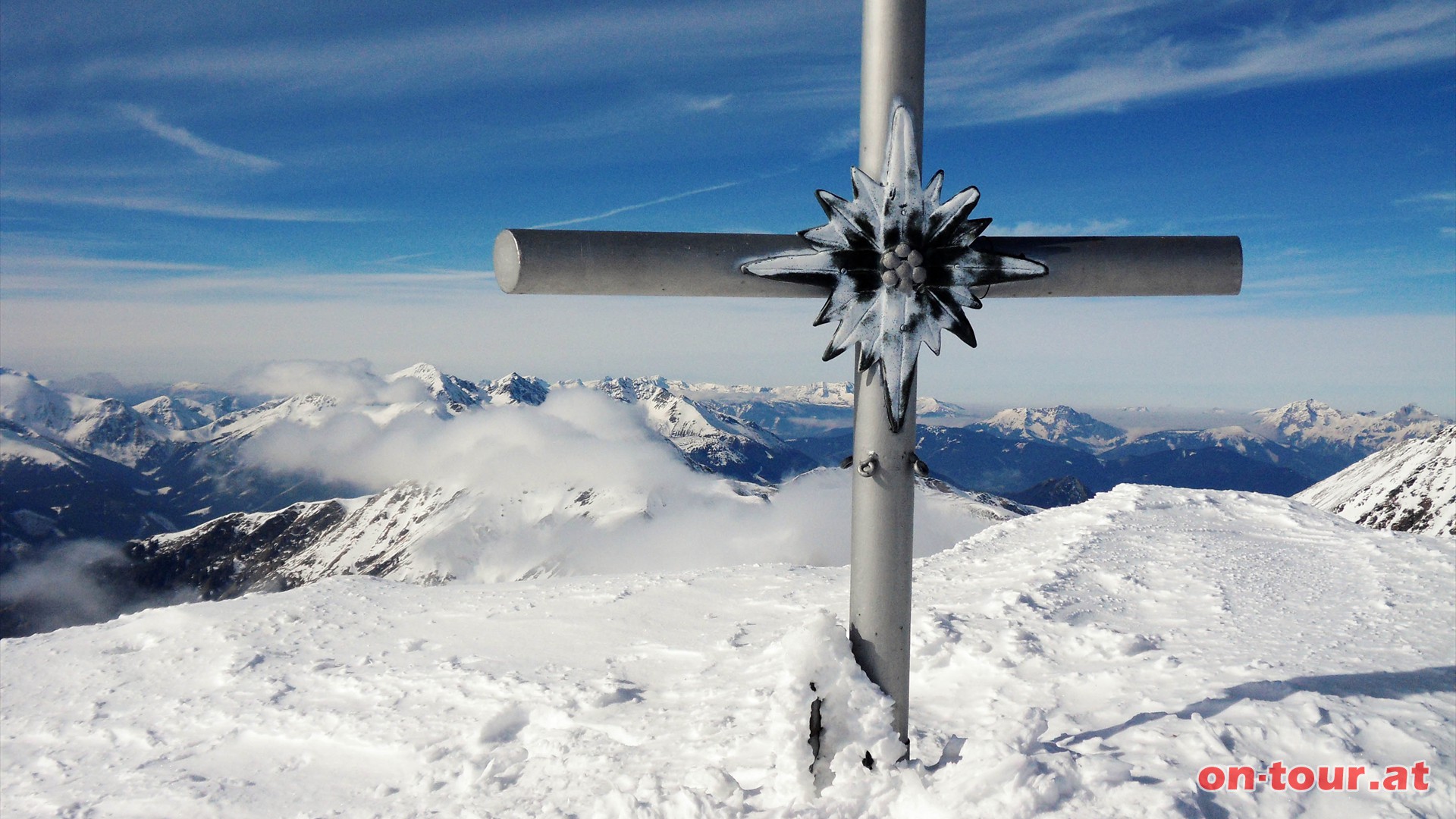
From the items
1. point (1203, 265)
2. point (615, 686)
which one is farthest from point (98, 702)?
point (1203, 265)

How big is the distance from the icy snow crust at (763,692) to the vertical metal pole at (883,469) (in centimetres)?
30

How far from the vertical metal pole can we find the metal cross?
0.01 metres

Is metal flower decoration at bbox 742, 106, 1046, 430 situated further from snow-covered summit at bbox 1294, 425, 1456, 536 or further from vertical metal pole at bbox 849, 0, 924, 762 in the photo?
snow-covered summit at bbox 1294, 425, 1456, 536

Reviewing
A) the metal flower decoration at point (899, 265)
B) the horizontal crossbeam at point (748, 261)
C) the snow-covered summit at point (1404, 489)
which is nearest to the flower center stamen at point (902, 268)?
the metal flower decoration at point (899, 265)

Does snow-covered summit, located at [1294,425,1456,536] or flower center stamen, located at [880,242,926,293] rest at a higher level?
flower center stamen, located at [880,242,926,293]

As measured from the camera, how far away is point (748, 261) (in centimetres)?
528

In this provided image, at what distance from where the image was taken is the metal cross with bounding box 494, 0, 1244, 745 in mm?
4969

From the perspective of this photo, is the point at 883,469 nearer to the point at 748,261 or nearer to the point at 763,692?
the point at 748,261

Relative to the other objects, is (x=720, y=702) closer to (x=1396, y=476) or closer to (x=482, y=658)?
(x=482, y=658)

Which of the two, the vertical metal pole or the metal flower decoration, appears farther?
the vertical metal pole

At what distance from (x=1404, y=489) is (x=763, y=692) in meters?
184

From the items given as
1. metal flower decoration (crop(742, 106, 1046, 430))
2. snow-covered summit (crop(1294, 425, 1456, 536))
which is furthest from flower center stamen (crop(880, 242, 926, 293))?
snow-covered summit (crop(1294, 425, 1456, 536))

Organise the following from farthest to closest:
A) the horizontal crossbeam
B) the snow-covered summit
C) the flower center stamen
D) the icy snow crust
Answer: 1. the snow-covered summit
2. the icy snow crust
3. the horizontal crossbeam
4. the flower center stamen

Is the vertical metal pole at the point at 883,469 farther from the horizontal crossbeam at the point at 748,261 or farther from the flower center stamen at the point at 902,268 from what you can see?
the horizontal crossbeam at the point at 748,261
